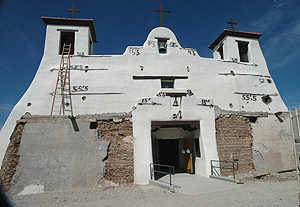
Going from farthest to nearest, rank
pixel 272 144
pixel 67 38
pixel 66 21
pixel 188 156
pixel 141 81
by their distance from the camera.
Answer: pixel 67 38, pixel 66 21, pixel 141 81, pixel 188 156, pixel 272 144

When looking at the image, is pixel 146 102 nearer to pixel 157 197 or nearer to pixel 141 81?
pixel 141 81

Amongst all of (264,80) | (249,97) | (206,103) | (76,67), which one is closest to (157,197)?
(206,103)

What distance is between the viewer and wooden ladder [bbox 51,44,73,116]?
495 inches

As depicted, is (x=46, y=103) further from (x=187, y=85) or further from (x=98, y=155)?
(x=187, y=85)

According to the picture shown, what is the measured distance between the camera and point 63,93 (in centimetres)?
1277

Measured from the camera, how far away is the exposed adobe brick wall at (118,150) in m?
10.3

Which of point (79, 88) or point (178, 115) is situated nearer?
point (178, 115)

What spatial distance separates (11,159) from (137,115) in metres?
6.25

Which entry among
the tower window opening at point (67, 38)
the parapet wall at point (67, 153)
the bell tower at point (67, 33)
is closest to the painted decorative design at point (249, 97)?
the parapet wall at point (67, 153)

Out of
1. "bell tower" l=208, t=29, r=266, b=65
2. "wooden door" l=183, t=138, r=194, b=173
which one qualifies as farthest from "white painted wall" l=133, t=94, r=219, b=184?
"bell tower" l=208, t=29, r=266, b=65

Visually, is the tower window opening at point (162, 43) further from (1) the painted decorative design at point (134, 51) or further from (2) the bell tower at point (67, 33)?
(2) the bell tower at point (67, 33)

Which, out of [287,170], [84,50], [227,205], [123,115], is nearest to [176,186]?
[227,205]

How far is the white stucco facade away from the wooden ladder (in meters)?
0.29

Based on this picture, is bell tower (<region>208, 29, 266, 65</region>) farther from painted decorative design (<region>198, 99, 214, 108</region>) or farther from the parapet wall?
the parapet wall
